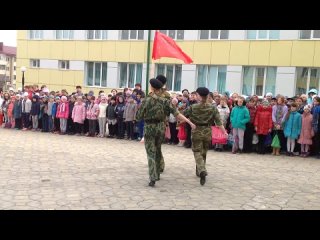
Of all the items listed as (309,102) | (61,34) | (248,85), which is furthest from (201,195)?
(61,34)

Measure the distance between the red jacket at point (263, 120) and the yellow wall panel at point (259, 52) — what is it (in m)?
9.82

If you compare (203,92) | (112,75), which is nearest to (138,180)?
(203,92)

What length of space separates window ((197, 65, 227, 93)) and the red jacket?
1093 cm

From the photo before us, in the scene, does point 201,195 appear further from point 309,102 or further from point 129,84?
point 129,84

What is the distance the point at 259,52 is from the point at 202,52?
339 cm

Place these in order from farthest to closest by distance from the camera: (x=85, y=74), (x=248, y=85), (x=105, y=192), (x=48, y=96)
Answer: (x=85, y=74) → (x=248, y=85) → (x=48, y=96) → (x=105, y=192)

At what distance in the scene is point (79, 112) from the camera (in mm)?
14133

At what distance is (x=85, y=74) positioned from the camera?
26797 mm

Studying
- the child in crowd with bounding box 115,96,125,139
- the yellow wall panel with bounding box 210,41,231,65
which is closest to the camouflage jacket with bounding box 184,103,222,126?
the child in crowd with bounding box 115,96,125,139

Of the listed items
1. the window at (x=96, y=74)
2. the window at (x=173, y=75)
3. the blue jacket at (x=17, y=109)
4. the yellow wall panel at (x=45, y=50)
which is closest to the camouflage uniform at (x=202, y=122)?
the blue jacket at (x=17, y=109)

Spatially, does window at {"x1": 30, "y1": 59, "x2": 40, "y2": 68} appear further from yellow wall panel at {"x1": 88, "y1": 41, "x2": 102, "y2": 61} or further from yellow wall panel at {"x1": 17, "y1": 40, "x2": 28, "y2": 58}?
yellow wall panel at {"x1": 88, "y1": 41, "x2": 102, "y2": 61}

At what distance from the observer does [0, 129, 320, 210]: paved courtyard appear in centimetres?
600

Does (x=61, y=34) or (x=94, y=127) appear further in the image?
(x=61, y=34)
